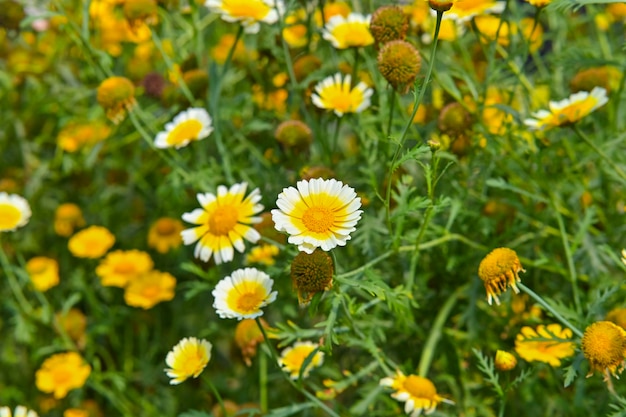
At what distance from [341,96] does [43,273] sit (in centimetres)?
107

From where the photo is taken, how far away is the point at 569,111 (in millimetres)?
1371

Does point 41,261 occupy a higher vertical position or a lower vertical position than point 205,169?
lower

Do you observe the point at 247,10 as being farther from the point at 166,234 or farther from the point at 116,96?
the point at 166,234

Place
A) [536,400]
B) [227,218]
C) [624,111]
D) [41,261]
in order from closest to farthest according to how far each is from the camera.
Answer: [227,218], [536,400], [624,111], [41,261]

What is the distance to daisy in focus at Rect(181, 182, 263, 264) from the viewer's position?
1325 millimetres

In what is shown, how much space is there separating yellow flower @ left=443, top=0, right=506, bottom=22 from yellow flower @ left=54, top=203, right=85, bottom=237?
49.3 inches

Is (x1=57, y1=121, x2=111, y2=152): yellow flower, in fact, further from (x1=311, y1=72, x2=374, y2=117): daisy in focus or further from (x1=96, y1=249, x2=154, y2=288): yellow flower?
(x1=311, y1=72, x2=374, y2=117): daisy in focus

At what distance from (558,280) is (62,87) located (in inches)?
58.6

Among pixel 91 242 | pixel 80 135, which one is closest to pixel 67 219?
pixel 91 242

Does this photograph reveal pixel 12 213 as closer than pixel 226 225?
No

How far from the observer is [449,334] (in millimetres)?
1548

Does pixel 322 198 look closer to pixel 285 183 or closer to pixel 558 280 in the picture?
pixel 285 183

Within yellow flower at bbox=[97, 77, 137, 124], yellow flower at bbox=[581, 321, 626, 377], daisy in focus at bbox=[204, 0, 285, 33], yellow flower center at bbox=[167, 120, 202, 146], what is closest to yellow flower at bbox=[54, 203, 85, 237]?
yellow flower at bbox=[97, 77, 137, 124]

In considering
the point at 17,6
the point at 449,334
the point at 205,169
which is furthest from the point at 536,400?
the point at 17,6
